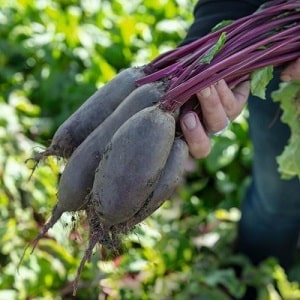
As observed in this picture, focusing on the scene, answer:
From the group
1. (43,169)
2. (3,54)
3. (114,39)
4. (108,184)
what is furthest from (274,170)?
(3,54)

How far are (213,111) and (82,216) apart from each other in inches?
11.3

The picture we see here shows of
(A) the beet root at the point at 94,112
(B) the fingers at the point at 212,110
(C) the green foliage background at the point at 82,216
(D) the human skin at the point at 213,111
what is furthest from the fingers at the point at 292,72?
(C) the green foliage background at the point at 82,216

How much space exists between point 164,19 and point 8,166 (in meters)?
1.00

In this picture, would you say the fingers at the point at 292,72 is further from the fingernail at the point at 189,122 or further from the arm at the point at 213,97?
the fingernail at the point at 189,122

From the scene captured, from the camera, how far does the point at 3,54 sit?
2.67 metres

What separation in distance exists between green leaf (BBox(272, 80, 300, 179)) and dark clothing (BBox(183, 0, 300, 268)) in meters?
0.06

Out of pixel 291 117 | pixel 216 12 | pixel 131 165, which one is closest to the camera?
pixel 131 165

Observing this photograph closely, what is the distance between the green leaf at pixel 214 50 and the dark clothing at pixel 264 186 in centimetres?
20

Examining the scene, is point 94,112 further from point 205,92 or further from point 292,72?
point 292,72

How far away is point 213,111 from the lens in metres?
1.24

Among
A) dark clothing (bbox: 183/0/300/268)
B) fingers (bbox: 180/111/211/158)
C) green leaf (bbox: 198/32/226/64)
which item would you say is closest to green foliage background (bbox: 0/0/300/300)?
dark clothing (bbox: 183/0/300/268)

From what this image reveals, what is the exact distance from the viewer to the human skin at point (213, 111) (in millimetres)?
1196

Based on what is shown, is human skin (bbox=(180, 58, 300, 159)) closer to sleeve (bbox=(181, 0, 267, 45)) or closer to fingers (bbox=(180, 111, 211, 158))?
fingers (bbox=(180, 111, 211, 158))

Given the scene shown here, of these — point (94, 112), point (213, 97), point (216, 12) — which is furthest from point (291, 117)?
point (94, 112)
